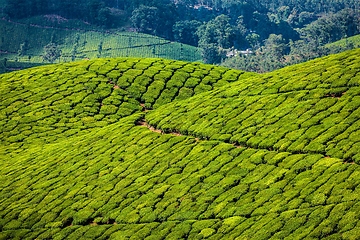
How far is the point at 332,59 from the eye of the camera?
55.3 metres

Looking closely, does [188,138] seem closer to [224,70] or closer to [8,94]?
[224,70]

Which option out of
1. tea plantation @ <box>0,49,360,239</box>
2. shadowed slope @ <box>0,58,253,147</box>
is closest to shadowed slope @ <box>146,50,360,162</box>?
tea plantation @ <box>0,49,360,239</box>

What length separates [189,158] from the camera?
47.2m

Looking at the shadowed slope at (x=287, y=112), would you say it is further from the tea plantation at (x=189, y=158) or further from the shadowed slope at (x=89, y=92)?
the shadowed slope at (x=89, y=92)

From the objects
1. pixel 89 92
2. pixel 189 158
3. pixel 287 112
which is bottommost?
pixel 189 158

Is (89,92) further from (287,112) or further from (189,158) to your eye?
(287,112)

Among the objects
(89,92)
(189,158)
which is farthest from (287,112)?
(89,92)

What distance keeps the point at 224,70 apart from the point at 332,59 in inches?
739

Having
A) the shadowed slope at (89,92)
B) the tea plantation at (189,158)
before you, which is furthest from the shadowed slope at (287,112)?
the shadowed slope at (89,92)

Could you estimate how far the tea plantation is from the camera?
36.9 meters

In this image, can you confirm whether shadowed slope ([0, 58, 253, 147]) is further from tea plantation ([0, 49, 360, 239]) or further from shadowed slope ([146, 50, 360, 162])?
shadowed slope ([146, 50, 360, 162])

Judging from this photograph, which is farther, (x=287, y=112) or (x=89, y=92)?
(x=89, y=92)

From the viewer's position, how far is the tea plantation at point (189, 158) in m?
36.9

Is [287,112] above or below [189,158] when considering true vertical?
above
